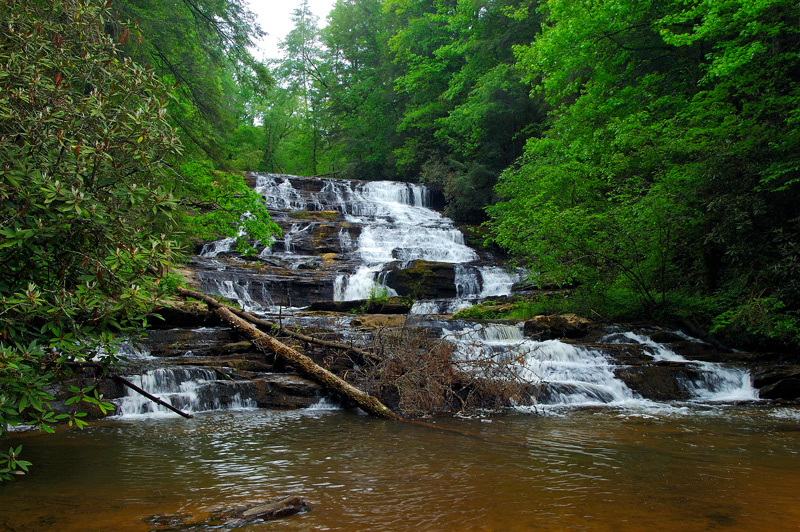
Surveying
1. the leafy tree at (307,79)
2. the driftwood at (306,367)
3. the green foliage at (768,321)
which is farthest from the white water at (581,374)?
the leafy tree at (307,79)

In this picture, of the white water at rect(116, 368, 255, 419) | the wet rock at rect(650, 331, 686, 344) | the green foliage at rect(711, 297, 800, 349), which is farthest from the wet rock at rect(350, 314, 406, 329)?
the green foliage at rect(711, 297, 800, 349)

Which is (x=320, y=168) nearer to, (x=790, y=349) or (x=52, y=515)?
(x=790, y=349)

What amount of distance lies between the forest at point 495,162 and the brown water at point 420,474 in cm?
68

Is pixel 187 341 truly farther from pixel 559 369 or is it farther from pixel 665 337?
pixel 665 337

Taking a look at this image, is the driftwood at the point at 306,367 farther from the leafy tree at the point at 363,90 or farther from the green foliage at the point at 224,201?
the leafy tree at the point at 363,90

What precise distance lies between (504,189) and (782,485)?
15793mm

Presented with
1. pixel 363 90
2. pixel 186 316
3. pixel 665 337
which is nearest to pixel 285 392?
pixel 186 316

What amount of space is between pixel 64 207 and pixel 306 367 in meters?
4.79

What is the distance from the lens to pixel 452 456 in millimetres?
4875

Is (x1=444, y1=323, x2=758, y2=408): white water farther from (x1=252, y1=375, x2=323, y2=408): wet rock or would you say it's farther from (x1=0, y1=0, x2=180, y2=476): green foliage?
(x1=0, y1=0, x2=180, y2=476): green foliage

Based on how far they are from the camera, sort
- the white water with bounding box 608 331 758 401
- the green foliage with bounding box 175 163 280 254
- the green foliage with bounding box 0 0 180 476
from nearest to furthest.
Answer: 1. the green foliage with bounding box 0 0 180 476
2. the white water with bounding box 608 331 758 401
3. the green foliage with bounding box 175 163 280 254

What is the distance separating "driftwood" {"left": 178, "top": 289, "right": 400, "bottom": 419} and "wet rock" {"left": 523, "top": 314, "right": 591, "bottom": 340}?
6.11m

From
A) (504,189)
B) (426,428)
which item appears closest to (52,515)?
(426,428)

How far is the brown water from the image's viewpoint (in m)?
3.30
